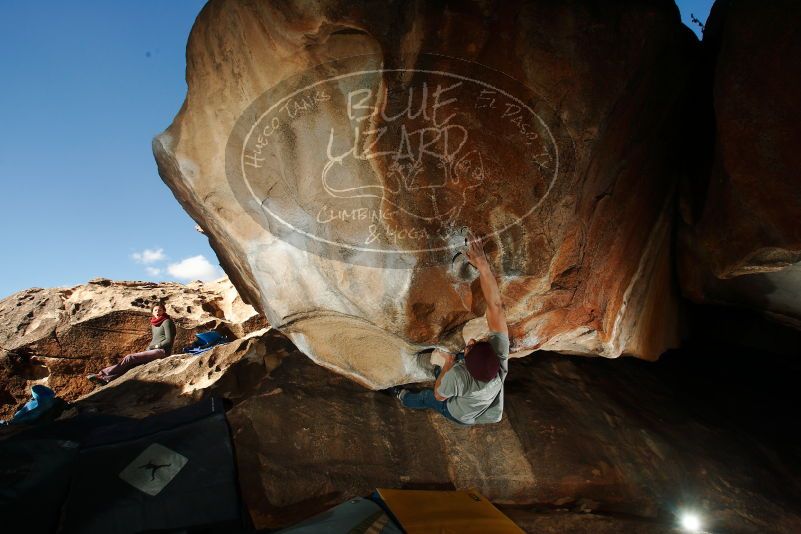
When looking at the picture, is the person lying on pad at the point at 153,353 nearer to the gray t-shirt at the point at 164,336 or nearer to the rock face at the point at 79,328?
the gray t-shirt at the point at 164,336

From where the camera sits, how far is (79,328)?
5594 mm

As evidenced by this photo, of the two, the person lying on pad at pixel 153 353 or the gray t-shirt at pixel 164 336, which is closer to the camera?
the person lying on pad at pixel 153 353

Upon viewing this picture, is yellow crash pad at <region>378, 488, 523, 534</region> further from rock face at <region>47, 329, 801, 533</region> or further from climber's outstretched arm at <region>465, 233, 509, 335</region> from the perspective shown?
climber's outstretched arm at <region>465, 233, 509, 335</region>

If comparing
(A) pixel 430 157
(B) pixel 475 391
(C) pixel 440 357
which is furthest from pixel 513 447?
(A) pixel 430 157

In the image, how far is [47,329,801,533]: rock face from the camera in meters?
3.04

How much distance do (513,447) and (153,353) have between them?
14.0 feet

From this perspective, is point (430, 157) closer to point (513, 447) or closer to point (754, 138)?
point (754, 138)

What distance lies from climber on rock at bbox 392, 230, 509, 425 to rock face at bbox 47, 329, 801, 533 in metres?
0.34

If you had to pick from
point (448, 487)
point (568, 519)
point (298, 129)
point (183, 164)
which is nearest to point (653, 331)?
point (568, 519)

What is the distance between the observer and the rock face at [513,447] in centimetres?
304

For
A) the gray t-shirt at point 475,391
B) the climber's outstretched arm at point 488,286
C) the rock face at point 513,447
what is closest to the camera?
the climber's outstretched arm at point 488,286

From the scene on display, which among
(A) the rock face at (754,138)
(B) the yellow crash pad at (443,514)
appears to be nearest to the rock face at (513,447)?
(B) the yellow crash pad at (443,514)

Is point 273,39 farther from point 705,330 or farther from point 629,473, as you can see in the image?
point 705,330

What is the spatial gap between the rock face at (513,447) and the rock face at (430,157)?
0.68 metres
